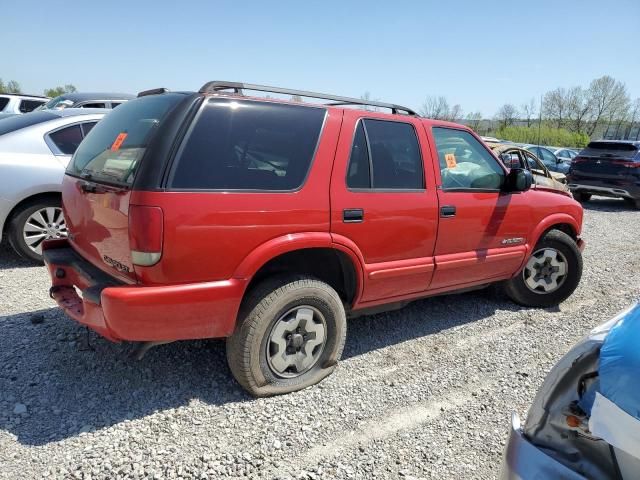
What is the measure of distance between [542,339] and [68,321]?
13.0ft

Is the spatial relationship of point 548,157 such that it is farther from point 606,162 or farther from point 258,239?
point 258,239

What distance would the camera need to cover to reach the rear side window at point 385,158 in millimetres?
3092

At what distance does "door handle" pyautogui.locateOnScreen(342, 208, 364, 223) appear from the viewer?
295 centimetres

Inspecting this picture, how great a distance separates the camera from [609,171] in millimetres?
11805

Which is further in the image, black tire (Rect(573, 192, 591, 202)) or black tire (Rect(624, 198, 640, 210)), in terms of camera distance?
black tire (Rect(573, 192, 591, 202))

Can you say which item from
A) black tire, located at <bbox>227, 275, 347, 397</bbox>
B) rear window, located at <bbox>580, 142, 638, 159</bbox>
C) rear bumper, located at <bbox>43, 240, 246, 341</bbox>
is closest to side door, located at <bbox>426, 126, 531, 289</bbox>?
black tire, located at <bbox>227, 275, 347, 397</bbox>

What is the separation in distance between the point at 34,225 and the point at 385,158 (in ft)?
12.7

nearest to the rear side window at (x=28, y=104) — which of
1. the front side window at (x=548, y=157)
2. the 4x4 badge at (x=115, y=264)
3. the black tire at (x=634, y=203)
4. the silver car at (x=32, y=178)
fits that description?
the silver car at (x=32, y=178)

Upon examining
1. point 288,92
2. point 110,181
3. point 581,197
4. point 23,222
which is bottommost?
point 581,197

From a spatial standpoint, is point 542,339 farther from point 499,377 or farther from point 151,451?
point 151,451

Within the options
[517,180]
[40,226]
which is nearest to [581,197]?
[517,180]

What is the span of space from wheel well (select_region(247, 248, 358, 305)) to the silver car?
3214 millimetres

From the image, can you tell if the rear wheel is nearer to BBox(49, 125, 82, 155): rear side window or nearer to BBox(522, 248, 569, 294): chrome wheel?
BBox(49, 125, 82, 155): rear side window

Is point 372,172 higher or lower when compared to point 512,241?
higher
